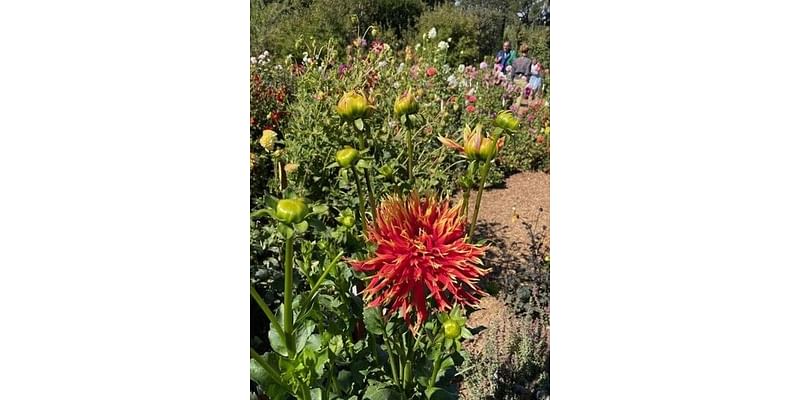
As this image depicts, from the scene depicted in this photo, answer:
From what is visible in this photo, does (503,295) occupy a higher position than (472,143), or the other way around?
(472,143)

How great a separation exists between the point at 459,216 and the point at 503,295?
93 centimetres

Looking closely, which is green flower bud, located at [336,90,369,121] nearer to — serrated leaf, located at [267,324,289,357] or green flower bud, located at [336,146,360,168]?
green flower bud, located at [336,146,360,168]

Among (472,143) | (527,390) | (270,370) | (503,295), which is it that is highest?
(472,143)

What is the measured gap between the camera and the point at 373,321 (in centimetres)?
85

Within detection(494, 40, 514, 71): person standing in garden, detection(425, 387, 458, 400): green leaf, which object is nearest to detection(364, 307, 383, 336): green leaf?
detection(425, 387, 458, 400): green leaf

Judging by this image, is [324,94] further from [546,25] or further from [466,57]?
[546,25]

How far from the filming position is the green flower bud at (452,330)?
0.75 meters

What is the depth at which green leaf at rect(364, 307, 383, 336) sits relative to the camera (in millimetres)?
851

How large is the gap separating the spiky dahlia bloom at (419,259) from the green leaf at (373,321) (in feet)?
0.14

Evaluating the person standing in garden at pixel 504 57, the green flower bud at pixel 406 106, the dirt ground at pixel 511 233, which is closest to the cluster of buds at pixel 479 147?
the green flower bud at pixel 406 106

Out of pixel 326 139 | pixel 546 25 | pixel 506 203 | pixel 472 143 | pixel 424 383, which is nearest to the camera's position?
pixel 472 143

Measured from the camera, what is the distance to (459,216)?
791mm

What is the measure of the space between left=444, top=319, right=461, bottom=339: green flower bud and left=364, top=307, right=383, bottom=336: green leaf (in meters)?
0.13

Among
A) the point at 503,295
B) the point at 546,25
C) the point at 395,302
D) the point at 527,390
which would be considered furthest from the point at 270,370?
the point at 503,295
